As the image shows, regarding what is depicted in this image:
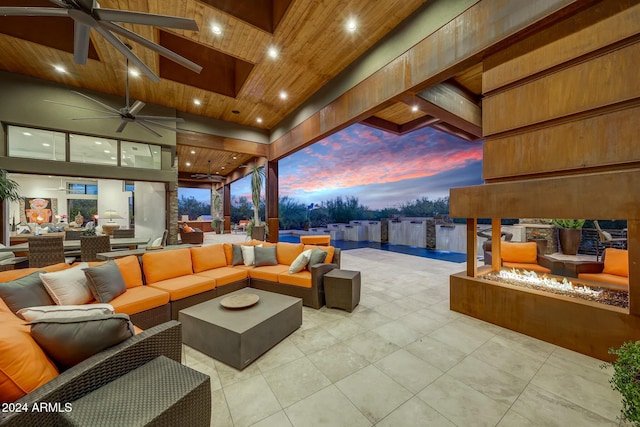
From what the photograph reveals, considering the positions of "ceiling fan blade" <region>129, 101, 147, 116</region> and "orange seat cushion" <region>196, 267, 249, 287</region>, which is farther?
"ceiling fan blade" <region>129, 101, 147, 116</region>

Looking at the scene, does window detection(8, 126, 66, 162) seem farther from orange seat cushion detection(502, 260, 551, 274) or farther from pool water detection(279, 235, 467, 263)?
orange seat cushion detection(502, 260, 551, 274)

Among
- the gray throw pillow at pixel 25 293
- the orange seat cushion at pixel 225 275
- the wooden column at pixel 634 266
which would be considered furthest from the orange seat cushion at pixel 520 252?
the gray throw pillow at pixel 25 293

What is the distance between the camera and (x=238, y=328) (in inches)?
81.7

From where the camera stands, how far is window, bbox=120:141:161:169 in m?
6.25

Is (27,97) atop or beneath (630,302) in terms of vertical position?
atop

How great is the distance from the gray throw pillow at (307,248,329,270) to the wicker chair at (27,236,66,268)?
163 inches

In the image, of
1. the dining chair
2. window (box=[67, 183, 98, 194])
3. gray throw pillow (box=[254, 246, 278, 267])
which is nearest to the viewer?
gray throw pillow (box=[254, 246, 278, 267])

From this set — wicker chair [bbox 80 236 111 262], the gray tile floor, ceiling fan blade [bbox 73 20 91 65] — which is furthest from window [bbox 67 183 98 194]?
the gray tile floor

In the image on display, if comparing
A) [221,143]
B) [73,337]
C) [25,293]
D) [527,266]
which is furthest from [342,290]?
[221,143]

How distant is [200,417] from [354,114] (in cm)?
468

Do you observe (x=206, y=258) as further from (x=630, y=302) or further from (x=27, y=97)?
(x=27, y=97)

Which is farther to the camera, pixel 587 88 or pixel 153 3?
pixel 153 3

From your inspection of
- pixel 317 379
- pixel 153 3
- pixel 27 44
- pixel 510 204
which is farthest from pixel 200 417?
pixel 27 44

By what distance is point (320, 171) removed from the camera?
15930 millimetres
